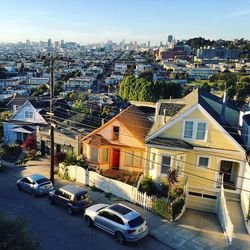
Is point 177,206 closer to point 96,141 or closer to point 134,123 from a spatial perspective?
point 96,141

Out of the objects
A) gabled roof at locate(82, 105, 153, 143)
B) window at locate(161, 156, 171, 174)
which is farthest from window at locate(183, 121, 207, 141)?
gabled roof at locate(82, 105, 153, 143)

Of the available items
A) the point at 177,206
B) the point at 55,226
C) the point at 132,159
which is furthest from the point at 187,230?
the point at 132,159

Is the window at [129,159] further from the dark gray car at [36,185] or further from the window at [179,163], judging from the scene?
the dark gray car at [36,185]

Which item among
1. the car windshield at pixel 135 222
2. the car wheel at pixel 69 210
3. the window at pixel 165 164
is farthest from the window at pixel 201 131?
the car wheel at pixel 69 210

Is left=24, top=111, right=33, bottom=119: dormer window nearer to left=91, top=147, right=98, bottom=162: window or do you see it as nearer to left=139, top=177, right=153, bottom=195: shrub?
left=91, top=147, right=98, bottom=162: window

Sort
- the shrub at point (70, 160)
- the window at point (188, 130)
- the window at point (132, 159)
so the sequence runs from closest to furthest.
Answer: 1. the window at point (188, 130)
2. the window at point (132, 159)
3. the shrub at point (70, 160)
